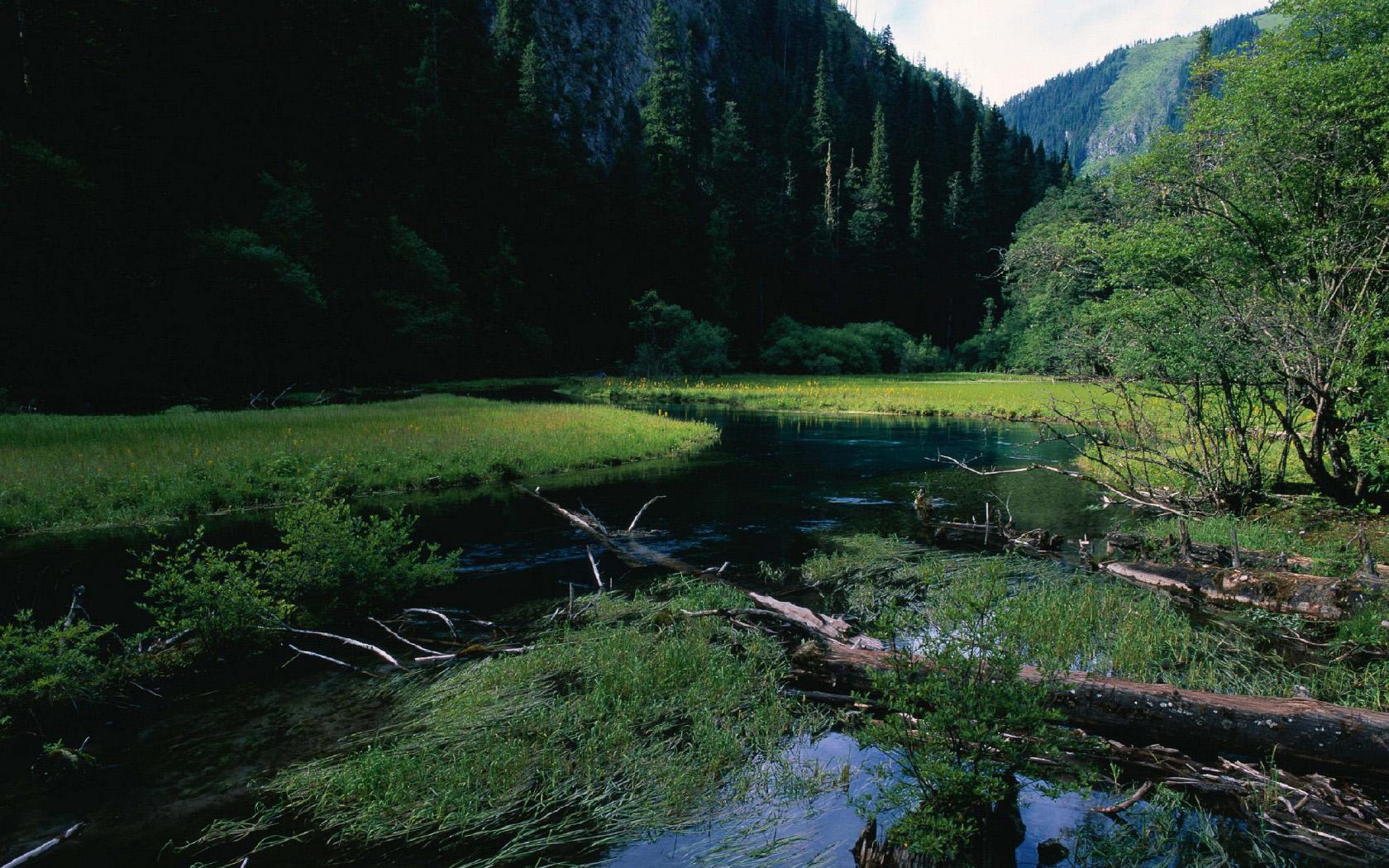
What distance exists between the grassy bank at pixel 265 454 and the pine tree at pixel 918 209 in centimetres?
8543

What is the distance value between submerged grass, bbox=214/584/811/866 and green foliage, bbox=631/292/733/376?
197ft

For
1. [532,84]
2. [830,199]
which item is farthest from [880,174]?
[532,84]

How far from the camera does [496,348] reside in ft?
232

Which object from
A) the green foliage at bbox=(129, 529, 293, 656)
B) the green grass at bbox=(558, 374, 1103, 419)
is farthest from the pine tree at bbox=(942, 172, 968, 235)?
the green foliage at bbox=(129, 529, 293, 656)

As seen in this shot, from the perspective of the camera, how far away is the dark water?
5.29 metres

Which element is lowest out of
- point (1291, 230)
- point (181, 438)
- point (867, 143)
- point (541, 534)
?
point (541, 534)

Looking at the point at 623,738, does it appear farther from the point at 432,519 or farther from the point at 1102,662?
the point at 432,519

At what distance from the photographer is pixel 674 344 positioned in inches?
2751

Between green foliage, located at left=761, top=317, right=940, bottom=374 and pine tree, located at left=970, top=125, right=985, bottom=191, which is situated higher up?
pine tree, located at left=970, top=125, right=985, bottom=191

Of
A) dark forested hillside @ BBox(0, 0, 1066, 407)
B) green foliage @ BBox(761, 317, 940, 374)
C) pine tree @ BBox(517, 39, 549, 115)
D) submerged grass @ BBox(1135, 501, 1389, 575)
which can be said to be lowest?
submerged grass @ BBox(1135, 501, 1389, 575)

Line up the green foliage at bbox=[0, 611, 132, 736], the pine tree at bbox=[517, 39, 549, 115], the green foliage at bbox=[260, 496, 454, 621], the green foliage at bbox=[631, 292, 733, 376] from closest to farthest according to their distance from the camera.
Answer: the green foliage at bbox=[0, 611, 132, 736] < the green foliage at bbox=[260, 496, 454, 621] < the green foliage at bbox=[631, 292, 733, 376] < the pine tree at bbox=[517, 39, 549, 115]

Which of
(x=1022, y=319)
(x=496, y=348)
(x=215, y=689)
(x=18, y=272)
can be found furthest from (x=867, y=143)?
(x=215, y=689)

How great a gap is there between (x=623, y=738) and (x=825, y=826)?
183cm

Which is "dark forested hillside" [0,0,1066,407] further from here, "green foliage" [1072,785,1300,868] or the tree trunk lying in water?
"green foliage" [1072,785,1300,868]
